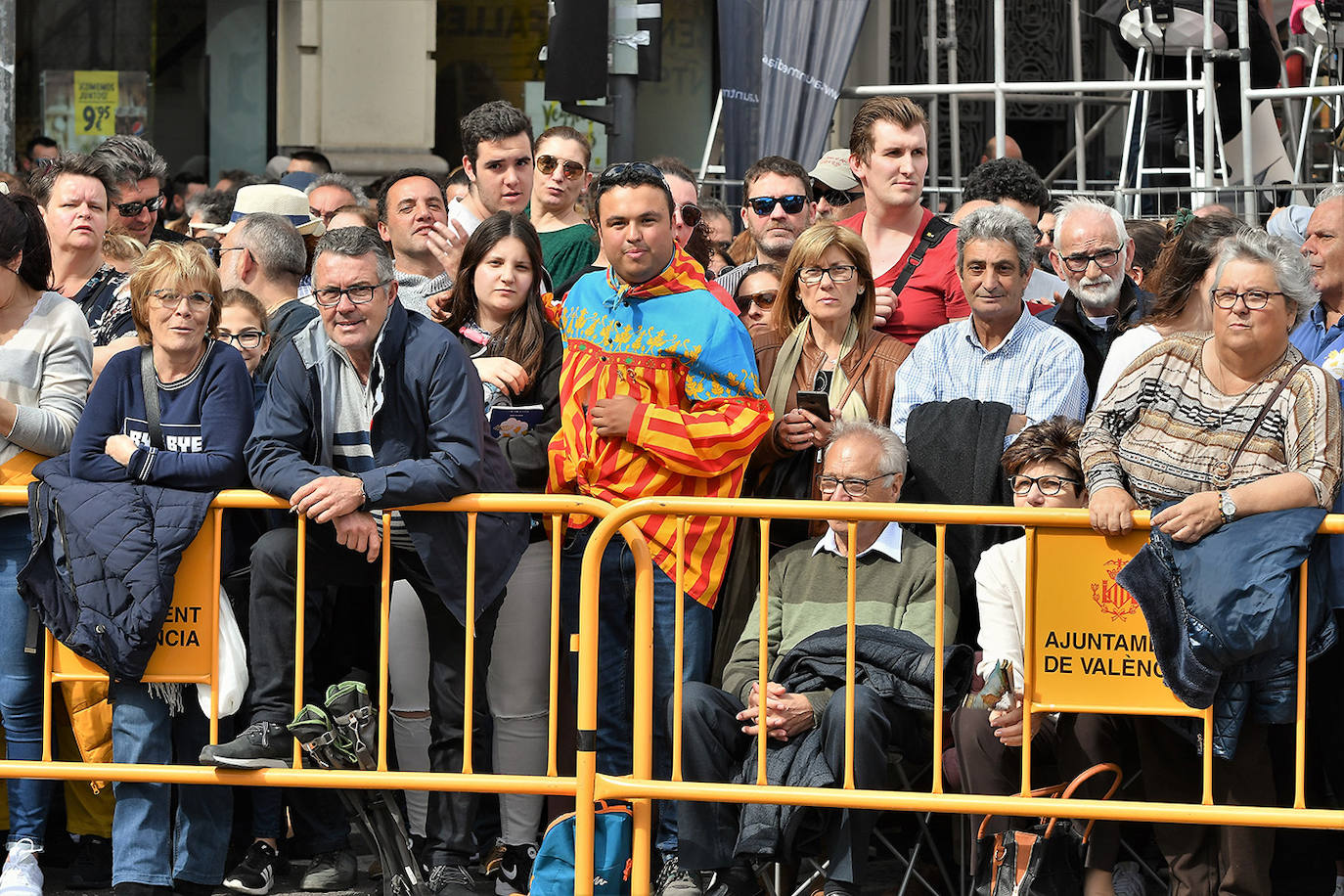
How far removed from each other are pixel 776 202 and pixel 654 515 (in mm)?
2683

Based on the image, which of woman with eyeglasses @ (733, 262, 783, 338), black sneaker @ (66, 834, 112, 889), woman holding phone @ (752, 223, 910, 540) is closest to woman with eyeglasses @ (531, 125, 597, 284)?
woman with eyeglasses @ (733, 262, 783, 338)

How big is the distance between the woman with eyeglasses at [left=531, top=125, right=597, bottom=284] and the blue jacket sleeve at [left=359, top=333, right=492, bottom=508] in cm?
154

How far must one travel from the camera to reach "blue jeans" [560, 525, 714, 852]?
19.6 feet

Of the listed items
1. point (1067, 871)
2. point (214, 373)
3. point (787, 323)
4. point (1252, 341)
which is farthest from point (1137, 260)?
point (214, 373)

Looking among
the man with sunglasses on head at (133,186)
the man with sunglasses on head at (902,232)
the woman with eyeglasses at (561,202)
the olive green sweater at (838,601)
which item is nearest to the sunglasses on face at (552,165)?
the woman with eyeglasses at (561,202)

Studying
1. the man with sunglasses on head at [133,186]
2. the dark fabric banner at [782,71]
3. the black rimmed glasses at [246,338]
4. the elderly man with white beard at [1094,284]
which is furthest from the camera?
the dark fabric banner at [782,71]

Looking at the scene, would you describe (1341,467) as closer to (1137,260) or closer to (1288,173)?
(1137,260)

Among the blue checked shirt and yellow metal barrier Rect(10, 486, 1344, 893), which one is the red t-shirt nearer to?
the blue checked shirt

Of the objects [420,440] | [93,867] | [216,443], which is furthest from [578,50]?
[93,867]

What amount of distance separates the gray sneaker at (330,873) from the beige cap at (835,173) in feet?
11.9

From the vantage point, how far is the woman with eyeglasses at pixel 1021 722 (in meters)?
5.61

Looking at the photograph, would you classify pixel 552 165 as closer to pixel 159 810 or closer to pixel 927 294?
pixel 927 294

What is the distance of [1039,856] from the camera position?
5523 millimetres

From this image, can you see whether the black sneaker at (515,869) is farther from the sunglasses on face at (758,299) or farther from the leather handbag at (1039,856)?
the sunglasses on face at (758,299)
